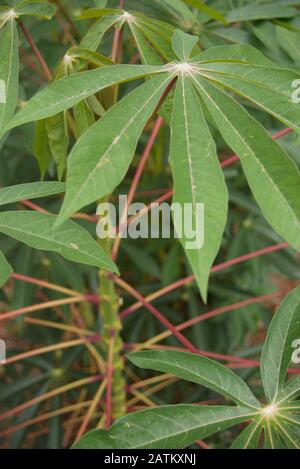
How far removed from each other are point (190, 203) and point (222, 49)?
0.89 feet

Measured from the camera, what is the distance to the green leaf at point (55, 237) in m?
0.75

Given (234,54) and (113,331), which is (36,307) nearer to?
(113,331)

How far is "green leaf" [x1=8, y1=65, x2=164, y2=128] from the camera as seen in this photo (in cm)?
70

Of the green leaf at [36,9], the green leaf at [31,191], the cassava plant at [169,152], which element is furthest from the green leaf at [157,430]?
the green leaf at [36,9]

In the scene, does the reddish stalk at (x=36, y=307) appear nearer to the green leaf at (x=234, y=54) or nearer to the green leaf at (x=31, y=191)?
the green leaf at (x=31, y=191)

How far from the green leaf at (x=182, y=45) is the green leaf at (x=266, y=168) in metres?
0.08

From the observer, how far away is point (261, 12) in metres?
1.11

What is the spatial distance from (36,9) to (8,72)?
0.34 ft

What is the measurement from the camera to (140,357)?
2.59 ft

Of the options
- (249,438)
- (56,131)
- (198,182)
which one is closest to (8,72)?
(56,131)

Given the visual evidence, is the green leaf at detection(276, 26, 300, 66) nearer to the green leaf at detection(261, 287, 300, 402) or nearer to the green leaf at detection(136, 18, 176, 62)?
the green leaf at detection(136, 18, 176, 62)

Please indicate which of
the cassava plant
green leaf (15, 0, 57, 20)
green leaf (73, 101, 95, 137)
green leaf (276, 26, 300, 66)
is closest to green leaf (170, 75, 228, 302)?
the cassava plant

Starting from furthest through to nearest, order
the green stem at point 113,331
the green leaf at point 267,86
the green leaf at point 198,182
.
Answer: the green stem at point 113,331 < the green leaf at point 267,86 < the green leaf at point 198,182
